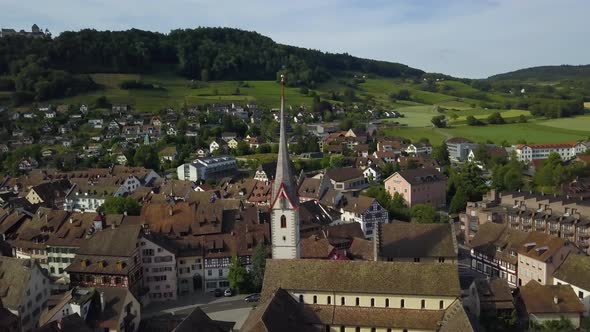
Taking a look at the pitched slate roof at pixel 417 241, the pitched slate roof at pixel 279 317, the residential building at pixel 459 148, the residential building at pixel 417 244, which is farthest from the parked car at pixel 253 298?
the residential building at pixel 459 148

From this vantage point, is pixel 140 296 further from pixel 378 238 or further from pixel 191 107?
pixel 191 107

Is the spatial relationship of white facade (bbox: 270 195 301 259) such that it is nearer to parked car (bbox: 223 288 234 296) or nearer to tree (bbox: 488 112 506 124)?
parked car (bbox: 223 288 234 296)

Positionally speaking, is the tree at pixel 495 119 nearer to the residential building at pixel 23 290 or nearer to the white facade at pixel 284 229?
the white facade at pixel 284 229

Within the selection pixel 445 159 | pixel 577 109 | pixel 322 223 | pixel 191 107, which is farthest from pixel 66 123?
pixel 577 109

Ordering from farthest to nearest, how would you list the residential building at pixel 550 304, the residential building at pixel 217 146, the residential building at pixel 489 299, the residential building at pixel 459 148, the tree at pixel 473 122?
the tree at pixel 473 122 → the residential building at pixel 217 146 → the residential building at pixel 459 148 → the residential building at pixel 550 304 → the residential building at pixel 489 299

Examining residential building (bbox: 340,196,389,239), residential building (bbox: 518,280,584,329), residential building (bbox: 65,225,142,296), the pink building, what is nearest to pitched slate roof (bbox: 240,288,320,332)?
residential building (bbox: 518,280,584,329)
